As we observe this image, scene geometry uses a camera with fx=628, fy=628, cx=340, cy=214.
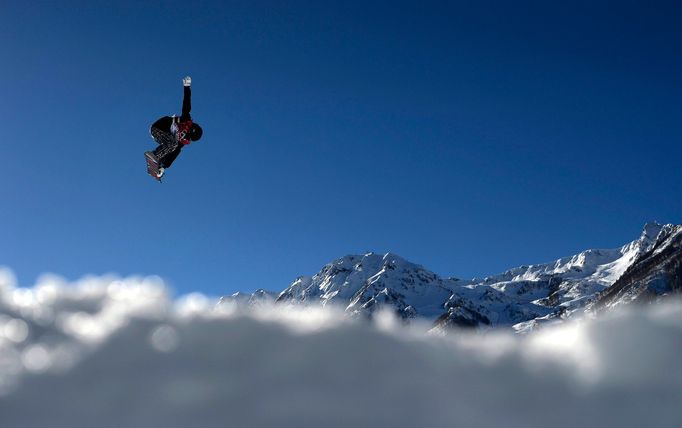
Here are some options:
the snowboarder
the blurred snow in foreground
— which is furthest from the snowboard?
the blurred snow in foreground

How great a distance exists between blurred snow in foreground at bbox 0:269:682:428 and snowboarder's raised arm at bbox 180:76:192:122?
84.1 ft

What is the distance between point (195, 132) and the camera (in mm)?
29891

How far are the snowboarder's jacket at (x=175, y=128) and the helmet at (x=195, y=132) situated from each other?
0.46ft

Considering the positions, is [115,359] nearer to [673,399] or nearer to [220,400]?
[220,400]

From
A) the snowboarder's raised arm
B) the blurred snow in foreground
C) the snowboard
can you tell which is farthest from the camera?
the snowboard

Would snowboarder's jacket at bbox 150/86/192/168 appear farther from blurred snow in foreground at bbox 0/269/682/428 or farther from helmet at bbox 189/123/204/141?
blurred snow in foreground at bbox 0/269/682/428

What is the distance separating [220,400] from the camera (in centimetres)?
379

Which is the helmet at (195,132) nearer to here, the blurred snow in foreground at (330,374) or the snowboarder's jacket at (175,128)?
the snowboarder's jacket at (175,128)

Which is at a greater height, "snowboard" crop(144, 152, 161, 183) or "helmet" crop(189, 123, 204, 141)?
"snowboard" crop(144, 152, 161, 183)

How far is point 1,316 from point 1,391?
1754mm

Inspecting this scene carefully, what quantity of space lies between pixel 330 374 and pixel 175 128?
27.1m

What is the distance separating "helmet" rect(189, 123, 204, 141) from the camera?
97.7ft

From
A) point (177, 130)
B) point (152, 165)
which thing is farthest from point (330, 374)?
point (152, 165)

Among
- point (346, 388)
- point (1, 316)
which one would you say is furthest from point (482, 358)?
point (1, 316)
